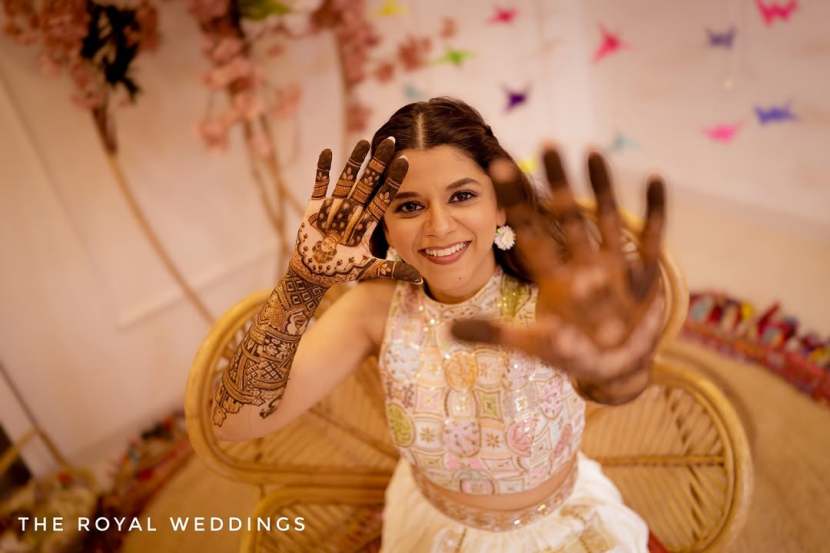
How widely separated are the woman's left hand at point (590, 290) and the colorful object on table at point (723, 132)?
2394 mm

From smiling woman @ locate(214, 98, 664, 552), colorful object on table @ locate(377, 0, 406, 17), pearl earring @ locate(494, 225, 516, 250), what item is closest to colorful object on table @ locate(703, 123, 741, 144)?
colorful object on table @ locate(377, 0, 406, 17)

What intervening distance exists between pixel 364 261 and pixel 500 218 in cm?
25

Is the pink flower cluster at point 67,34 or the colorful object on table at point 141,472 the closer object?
the pink flower cluster at point 67,34

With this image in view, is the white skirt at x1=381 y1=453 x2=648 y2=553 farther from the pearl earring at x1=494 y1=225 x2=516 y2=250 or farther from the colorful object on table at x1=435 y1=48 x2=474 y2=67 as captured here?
the colorful object on table at x1=435 y1=48 x2=474 y2=67

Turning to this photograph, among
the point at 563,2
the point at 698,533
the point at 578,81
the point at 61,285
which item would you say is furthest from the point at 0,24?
the point at 578,81

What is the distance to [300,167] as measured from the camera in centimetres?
233

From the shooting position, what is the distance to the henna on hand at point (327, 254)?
2.50 ft

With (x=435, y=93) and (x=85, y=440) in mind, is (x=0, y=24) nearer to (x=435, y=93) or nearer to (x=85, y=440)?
(x=85, y=440)

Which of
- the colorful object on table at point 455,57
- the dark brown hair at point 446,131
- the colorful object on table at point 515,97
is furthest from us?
the colorful object on table at point 515,97

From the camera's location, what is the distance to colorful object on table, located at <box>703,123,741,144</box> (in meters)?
2.68

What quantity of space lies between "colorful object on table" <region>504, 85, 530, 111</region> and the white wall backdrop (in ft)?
0.12

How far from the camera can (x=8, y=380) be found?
6.27 feet

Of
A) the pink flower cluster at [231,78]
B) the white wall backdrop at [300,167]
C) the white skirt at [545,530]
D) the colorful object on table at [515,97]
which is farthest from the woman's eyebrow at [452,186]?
the colorful object on table at [515,97]

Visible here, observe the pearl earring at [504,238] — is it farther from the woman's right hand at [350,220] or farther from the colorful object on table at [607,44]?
the colorful object on table at [607,44]
